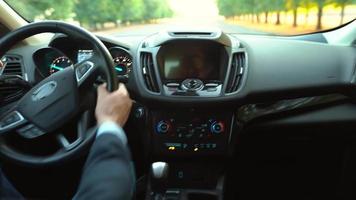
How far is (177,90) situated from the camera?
9.14 ft

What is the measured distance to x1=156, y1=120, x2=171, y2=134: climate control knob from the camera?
2.84 metres

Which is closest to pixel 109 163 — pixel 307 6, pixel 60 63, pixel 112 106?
pixel 112 106

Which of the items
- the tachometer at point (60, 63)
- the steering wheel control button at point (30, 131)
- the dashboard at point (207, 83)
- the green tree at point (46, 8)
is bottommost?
the dashboard at point (207, 83)

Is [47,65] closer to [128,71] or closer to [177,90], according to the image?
[128,71]

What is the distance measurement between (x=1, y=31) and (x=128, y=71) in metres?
0.77

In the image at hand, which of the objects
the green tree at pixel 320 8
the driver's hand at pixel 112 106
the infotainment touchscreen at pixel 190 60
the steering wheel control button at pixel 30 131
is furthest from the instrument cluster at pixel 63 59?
the green tree at pixel 320 8

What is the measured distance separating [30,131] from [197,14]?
4.13 ft

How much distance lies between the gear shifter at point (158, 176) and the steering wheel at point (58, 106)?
1.04 m

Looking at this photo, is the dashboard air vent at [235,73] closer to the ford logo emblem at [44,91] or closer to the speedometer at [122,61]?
the speedometer at [122,61]

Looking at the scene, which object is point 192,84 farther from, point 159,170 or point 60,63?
point 60,63

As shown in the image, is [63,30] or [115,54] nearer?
[63,30]

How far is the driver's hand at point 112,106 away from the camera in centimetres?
176

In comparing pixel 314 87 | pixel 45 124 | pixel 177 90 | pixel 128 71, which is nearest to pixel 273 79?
pixel 314 87

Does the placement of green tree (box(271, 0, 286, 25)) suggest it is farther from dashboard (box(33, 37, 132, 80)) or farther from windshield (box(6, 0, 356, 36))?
dashboard (box(33, 37, 132, 80))
